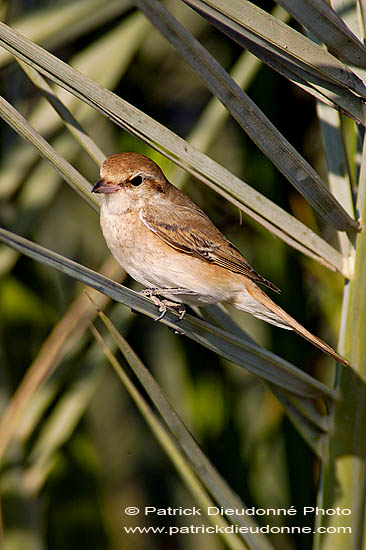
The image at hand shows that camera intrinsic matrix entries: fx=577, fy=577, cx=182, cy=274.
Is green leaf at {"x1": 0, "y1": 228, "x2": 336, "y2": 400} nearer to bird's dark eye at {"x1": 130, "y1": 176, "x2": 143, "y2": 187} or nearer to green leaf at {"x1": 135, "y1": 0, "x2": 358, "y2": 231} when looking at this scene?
green leaf at {"x1": 135, "y1": 0, "x2": 358, "y2": 231}

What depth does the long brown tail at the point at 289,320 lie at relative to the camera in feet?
4.67

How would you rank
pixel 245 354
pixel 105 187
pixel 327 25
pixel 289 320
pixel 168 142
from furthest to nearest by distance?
pixel 105 187 < pixel 289 320 < pixel 245 354 < pixel 168 142 < pixel 327 25

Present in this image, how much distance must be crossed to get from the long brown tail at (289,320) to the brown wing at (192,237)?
3.3 inches

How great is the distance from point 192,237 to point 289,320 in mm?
531

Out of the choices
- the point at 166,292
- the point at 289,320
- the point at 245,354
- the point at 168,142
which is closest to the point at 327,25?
the point at 168,142

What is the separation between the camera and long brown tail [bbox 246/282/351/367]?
1.42 meters

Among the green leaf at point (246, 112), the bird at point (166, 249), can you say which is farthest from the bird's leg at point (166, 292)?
the green leaf at point (246, 112)

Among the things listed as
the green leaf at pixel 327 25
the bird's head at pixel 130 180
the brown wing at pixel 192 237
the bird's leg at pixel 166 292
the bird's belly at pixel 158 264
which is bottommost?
the bird's leg at pixel 166 292

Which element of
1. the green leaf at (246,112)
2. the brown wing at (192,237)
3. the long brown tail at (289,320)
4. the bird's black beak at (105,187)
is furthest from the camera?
the brown wing at (192,237)

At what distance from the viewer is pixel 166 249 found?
2.06 metres

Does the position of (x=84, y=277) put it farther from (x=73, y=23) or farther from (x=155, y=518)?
(x=155, y=518)

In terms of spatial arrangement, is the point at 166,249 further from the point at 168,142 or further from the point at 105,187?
the point at 168,142

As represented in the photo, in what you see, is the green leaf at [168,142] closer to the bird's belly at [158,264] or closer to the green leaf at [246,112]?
the green leaf at [246,112]

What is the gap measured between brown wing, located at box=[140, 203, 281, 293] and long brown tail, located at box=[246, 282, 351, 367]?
0.28 feet
